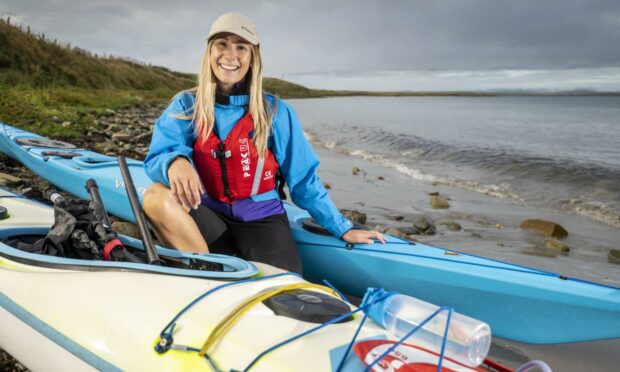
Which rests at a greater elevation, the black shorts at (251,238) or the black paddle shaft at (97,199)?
the black paddle shaft at (97,199)

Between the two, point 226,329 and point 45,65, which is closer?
point 226,329

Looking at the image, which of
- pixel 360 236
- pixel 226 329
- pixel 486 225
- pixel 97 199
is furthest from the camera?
pixel 486 225

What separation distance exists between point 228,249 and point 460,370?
Result: 1784 mm

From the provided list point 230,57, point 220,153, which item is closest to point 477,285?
point 220,153

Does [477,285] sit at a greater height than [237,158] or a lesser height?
lesser

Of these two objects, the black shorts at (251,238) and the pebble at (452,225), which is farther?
the pebble at (452,225)

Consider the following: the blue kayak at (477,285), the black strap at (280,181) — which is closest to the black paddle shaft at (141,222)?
the black strap at (280,181)

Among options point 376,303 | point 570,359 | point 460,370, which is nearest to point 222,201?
point 376,303

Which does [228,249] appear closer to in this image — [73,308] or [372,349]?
[73,308]

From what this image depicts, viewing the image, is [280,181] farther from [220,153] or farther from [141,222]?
[141,222]

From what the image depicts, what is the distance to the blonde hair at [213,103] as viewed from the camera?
2.74 m

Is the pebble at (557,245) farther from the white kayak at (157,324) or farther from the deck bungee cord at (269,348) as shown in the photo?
the deck bungee cord at (269,348)

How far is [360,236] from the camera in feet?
9.55

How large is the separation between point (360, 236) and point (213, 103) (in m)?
1.20
